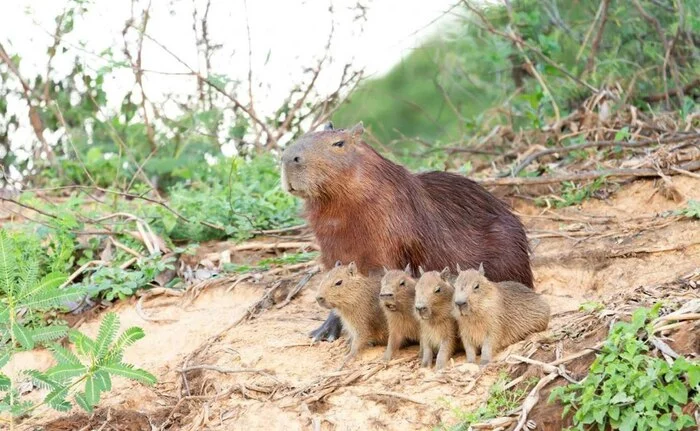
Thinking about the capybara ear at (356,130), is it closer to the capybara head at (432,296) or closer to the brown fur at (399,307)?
the brown fur at (399,307)

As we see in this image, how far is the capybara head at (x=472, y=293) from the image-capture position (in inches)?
199

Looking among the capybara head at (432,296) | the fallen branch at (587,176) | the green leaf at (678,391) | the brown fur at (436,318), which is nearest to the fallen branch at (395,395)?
the brown fur at (436,318)

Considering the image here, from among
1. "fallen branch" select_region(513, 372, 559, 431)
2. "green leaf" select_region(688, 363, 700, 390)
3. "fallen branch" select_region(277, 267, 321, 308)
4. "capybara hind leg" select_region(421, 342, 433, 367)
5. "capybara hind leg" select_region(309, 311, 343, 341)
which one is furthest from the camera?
"fallen branch" select_region(277, 267, 321, 308)

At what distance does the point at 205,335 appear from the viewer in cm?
657

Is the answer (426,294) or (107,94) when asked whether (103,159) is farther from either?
(426,294)

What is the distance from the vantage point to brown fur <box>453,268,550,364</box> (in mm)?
5094

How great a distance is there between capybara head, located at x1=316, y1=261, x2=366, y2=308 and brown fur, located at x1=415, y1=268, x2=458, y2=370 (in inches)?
19.3

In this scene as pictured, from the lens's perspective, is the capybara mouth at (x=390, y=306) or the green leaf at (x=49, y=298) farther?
the capybara mouth at (x=390, y=306)

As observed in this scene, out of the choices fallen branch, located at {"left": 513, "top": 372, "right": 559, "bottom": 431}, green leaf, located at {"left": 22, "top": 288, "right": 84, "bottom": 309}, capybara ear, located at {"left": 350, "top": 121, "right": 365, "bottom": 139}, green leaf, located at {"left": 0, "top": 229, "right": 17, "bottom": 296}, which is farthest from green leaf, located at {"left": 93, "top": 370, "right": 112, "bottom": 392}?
capybara ear, located at {"left": 350, "top": 121, "right": 365, "bottom": 139}

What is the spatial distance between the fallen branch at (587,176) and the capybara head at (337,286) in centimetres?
260

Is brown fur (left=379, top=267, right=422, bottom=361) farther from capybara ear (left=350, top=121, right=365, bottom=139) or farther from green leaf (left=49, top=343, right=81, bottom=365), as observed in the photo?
green leaf (left=49, top=343, right=81, bottom=365)

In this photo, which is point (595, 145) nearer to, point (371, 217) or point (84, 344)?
point (371, 217)

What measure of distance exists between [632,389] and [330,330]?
217 centimetres

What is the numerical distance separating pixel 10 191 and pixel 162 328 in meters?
3.70
